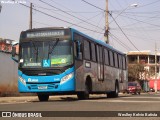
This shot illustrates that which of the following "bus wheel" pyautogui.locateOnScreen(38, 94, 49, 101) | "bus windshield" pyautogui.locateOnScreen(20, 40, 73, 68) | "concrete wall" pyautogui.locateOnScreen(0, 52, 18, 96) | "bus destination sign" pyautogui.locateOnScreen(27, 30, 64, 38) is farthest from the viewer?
"concrete wall" pyautogui.locateOnScreen(0, 52, 18, 96)

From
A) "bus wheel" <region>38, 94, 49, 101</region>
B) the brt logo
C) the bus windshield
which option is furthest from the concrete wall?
the brt logo

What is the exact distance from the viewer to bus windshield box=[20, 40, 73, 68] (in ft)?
61.9

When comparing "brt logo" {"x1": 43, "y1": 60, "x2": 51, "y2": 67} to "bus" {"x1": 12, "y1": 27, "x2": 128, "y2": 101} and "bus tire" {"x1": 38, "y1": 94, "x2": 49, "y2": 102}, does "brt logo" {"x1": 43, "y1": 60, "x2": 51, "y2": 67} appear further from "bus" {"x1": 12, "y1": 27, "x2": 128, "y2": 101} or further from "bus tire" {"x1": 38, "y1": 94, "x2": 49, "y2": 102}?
"bus tire" {"x1": 38, "y1": 94, "x2": 49, "y2": 102}

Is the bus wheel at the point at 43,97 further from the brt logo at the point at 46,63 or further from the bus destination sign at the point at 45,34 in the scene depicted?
the bus destination sign at the point at 45,34

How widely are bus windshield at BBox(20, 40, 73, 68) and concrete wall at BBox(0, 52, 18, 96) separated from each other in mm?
9530

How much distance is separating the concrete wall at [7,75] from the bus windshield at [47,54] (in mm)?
9530

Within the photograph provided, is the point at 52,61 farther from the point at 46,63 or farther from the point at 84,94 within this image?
the point at 84,94

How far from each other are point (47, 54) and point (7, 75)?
11994mm

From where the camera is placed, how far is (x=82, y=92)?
21250 millimetres

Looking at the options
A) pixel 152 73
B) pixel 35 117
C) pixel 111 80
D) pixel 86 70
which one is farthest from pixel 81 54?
pixel 152 73

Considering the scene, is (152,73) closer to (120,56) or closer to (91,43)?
(120,56)

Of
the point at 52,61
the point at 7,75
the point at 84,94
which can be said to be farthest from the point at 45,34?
the point at 7,75

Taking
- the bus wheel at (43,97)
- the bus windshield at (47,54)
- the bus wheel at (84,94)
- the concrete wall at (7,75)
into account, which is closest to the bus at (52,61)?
the bus windshield at (47,54)

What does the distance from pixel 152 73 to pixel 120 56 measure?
6130 centimetres
